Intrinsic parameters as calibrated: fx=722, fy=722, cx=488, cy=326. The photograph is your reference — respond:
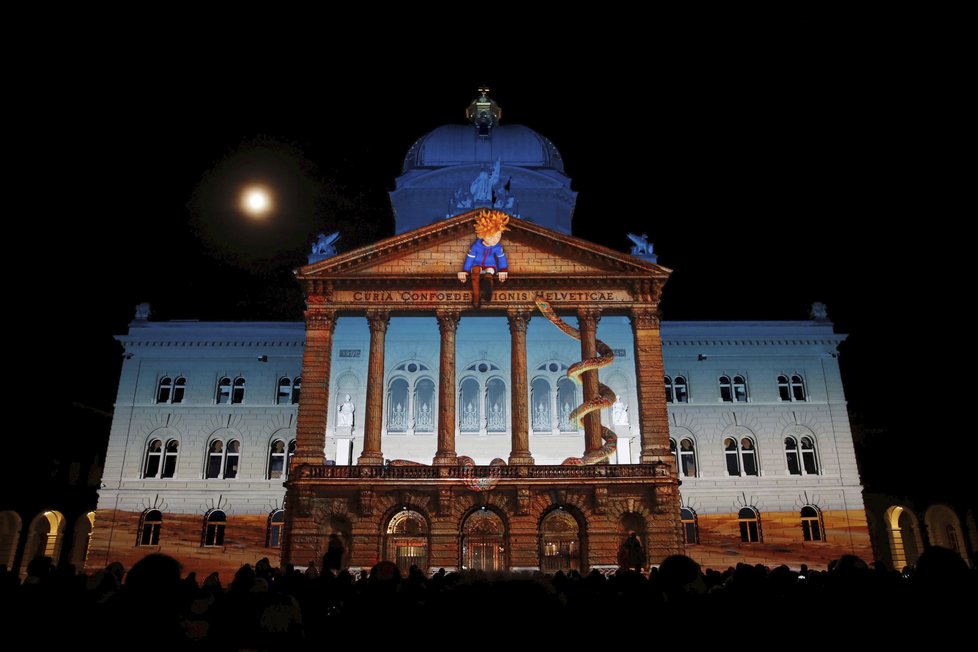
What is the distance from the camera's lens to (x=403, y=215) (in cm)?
4831

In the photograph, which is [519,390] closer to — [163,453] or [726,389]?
[726,389]

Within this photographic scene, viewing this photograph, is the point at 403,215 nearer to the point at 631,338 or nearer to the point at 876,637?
the point at 631,338

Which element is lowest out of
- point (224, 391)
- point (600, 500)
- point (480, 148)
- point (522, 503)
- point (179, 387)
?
point (522, 503)

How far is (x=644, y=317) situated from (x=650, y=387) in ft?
12.2

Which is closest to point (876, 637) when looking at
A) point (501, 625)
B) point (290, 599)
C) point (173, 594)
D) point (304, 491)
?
point (501, 625)

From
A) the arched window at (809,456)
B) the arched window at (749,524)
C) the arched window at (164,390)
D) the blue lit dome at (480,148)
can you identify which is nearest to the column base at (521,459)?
the arched window at (749,524)

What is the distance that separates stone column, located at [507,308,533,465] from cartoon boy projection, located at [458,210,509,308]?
1.88 m

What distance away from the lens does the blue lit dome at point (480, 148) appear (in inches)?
1939

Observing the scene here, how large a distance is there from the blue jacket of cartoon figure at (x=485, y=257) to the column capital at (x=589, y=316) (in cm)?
457

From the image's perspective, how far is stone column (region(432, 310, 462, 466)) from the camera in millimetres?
33875

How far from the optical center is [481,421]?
128 feet

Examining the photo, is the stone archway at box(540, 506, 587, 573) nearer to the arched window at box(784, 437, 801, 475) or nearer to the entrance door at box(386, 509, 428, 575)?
the entrance door at box(386, 509, 428, 575)

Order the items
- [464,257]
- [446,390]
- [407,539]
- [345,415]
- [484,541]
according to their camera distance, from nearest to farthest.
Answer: [407,539]
[484,541]
[446,390]
[345,415]
[464,257]

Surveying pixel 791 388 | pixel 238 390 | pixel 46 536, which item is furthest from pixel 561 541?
pixel 46 536
